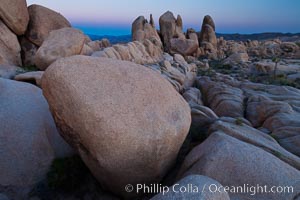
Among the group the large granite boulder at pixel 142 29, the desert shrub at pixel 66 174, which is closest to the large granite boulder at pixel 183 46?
the large granite boulder at pixel 142 29

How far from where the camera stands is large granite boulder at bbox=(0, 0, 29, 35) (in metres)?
15.5

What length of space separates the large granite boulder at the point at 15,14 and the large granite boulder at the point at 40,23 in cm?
56

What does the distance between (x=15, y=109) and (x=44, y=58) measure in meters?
6.48

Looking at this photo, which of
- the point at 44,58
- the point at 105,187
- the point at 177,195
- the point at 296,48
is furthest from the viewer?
the point at 296,48

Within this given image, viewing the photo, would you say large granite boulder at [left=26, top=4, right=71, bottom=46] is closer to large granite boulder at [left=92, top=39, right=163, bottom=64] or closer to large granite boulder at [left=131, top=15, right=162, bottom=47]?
large granite boulder at [left=92, top=39, right=163, bottom=64]

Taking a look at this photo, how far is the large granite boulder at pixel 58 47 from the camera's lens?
13531mm

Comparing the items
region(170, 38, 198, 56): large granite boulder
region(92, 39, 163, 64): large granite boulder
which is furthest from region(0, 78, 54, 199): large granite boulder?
region(170, 38, 198, 56): large granite boulder

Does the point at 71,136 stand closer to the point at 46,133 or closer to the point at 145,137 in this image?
the point at 145,137

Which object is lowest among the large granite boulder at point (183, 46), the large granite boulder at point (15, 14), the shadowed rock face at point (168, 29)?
the large granite boulder at point (183, 46)

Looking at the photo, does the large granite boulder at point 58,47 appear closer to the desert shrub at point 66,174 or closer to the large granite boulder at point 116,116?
the desert shrub at point 66,174

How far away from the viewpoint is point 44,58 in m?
13.5

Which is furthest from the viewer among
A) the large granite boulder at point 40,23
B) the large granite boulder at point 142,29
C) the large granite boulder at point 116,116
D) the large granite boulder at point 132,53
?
the large granite boulder at point 142,29

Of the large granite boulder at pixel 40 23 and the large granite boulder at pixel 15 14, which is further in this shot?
the large granite boulder at pixel 40 23

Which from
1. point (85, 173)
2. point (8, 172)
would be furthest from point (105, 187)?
point (8, 172)
